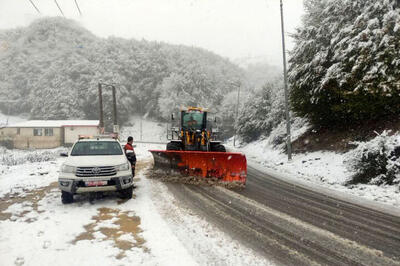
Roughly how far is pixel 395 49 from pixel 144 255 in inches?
453

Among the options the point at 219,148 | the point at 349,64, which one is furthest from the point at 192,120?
the point at 349,64

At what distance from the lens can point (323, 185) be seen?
8.77 meters

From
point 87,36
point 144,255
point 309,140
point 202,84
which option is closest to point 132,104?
point 202,84

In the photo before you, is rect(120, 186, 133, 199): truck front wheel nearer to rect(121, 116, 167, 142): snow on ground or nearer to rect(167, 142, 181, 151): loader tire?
rect(167, 142, 181, 151): loader tire

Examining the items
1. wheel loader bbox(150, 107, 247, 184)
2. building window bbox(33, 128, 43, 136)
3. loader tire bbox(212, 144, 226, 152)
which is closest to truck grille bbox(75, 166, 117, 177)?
wheel loader bbox(150, 107, 247, 184)

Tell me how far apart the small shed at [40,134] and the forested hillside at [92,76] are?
71.4ft

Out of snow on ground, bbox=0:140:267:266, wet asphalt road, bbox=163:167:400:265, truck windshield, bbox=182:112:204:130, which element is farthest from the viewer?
truck windshield, bbox=182:112:204:130

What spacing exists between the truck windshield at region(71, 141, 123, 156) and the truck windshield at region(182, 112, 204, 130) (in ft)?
16.0

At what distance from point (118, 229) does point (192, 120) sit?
791 centimetres

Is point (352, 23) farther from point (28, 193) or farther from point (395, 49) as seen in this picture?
point (28, 193)

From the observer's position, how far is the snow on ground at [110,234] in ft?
11.5

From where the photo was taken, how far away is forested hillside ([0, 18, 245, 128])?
63281 mm

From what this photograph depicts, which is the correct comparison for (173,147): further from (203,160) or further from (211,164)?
(211,164)

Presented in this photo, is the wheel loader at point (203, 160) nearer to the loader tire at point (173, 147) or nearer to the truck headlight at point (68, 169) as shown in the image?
the loader tire at point (173, 147)
